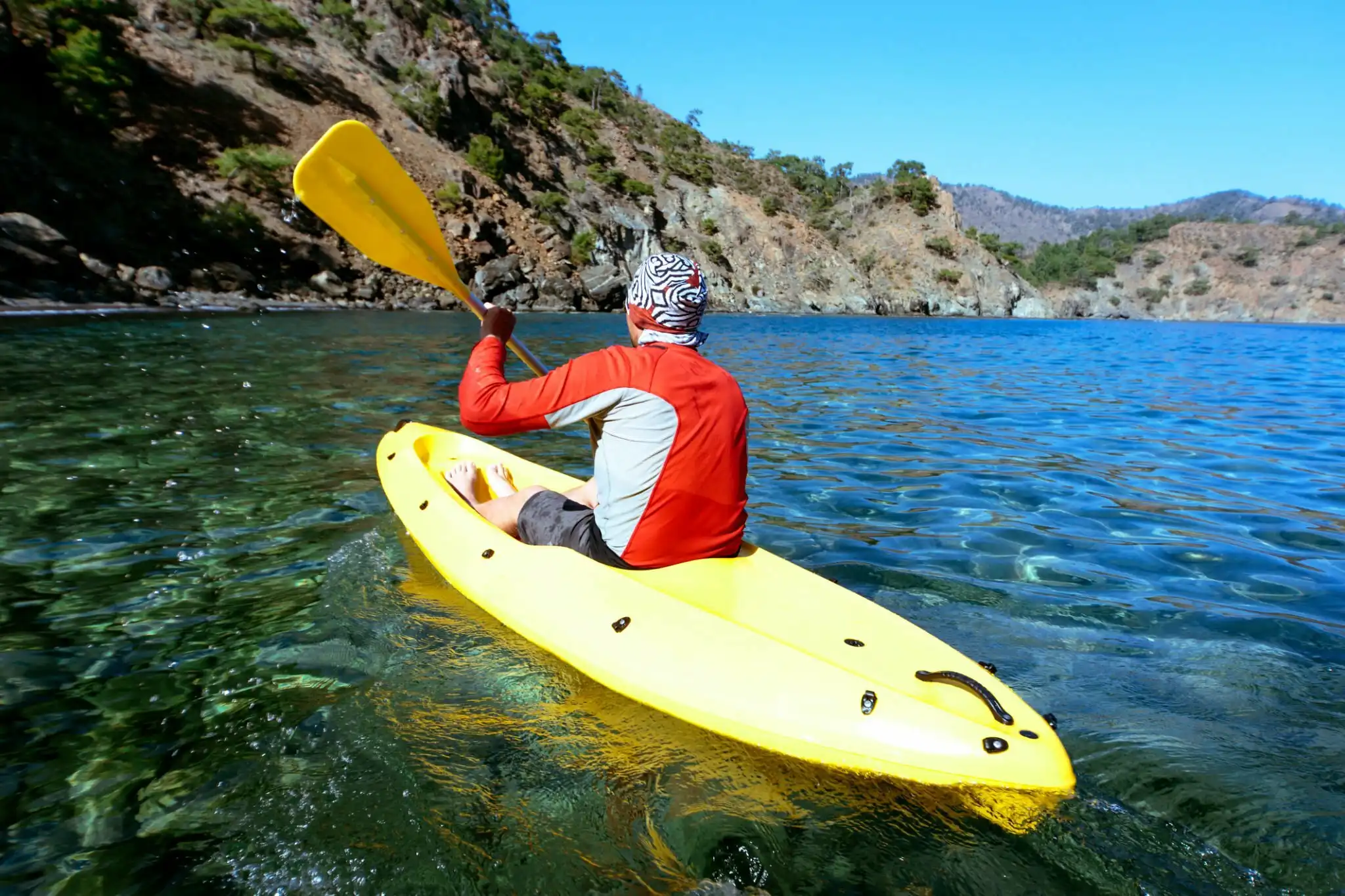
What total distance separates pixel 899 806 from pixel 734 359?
14.9 metres

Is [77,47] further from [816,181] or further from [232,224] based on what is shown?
[816,181]

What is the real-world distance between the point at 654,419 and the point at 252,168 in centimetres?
3046

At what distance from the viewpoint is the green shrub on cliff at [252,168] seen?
26844mm

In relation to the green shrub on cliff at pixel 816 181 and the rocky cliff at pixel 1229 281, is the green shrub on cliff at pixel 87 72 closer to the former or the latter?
the green shrub on cliff at pixel 816 181

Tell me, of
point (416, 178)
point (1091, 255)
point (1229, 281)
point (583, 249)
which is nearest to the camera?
point (416, 178)

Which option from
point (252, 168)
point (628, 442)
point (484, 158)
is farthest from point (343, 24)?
point (628, 442)

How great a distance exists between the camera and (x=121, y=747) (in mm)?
2494

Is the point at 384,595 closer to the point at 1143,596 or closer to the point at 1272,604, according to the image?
the point at 1143,596

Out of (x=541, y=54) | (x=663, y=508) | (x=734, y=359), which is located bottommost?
(x=734, y=359)

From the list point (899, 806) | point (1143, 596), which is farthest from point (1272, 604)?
point (899, 806)

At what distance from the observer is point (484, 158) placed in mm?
40156

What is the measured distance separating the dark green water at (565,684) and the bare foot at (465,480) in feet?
1.63

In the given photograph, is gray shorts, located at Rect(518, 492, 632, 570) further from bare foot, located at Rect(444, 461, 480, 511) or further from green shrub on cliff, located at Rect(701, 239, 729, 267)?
green shrub on cliff, located at Rect(701, 239, 729, 267)

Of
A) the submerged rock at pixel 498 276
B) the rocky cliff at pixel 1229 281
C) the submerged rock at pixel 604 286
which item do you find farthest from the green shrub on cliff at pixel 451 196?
the rocky cliff at pixel 1229 281
